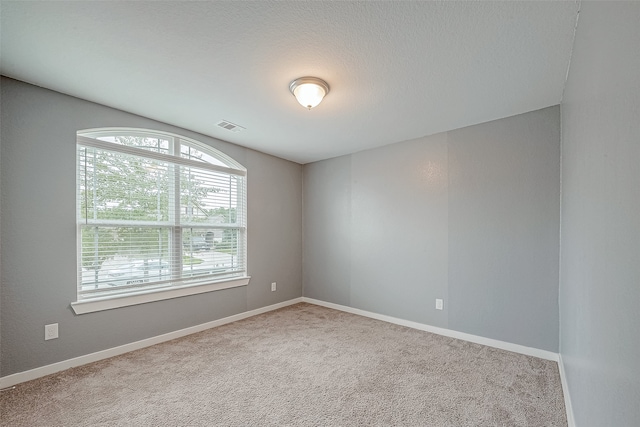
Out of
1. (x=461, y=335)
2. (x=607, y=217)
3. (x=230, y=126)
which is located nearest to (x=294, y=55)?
(x=230, y=126)

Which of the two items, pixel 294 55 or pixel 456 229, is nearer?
pixel 294 55

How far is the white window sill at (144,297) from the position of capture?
104 inches

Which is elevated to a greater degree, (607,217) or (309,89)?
(309,89)

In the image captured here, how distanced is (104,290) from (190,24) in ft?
8.31

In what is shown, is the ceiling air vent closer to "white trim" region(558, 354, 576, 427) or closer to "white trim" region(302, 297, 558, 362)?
"white trim" region(302, 297, 558, 362)

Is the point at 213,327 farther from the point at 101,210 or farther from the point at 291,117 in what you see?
the point at 291,117

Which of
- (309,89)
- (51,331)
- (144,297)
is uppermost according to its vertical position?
(309,89)

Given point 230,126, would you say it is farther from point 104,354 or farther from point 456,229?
point 456,229

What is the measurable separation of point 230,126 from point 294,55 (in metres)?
1.59

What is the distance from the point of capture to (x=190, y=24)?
1698 mm

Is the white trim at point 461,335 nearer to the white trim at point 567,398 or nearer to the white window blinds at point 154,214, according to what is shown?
the white trim at point 567,398

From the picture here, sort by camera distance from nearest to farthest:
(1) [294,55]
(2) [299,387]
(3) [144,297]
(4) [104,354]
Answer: (1) [294,55] < (2) [299,387] < (4) [104,354] < (3) [144,297]

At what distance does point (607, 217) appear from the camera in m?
1.05

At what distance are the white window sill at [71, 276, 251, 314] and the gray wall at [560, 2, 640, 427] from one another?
3455 millimetres
